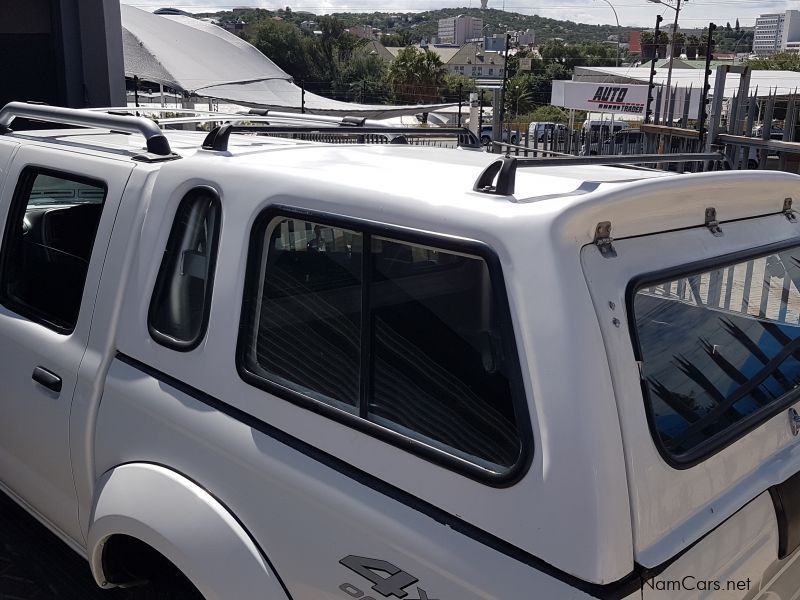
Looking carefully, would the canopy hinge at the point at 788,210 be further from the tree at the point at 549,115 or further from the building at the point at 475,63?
the building at the point at 475,63

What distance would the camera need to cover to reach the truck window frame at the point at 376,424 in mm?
1531

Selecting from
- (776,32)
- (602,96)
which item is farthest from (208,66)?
(776,32)

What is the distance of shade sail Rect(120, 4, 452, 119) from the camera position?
20562 millimetres

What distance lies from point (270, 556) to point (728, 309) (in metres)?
1.44

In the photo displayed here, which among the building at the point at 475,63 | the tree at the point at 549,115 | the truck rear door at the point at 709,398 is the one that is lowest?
the tree at the point at 549,115

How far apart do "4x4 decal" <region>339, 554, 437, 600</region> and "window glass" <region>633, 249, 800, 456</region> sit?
23.6 inches

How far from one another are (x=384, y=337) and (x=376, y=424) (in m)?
0.21

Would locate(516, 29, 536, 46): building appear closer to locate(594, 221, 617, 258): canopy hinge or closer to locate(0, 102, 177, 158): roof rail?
locate(0, 102, 177, 158): roof rail

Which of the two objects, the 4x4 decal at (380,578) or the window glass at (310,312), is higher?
the window glass at (310,312)

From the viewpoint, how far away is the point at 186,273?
2297 millimetres

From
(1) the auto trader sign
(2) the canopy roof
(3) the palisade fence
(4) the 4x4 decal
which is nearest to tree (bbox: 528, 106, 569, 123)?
(2) the canopy roof

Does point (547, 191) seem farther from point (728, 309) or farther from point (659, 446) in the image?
point (728, 309)

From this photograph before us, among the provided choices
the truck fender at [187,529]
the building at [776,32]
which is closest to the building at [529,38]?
the building at [776,32]

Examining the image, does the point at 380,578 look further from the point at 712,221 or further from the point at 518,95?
the point at 518,95
